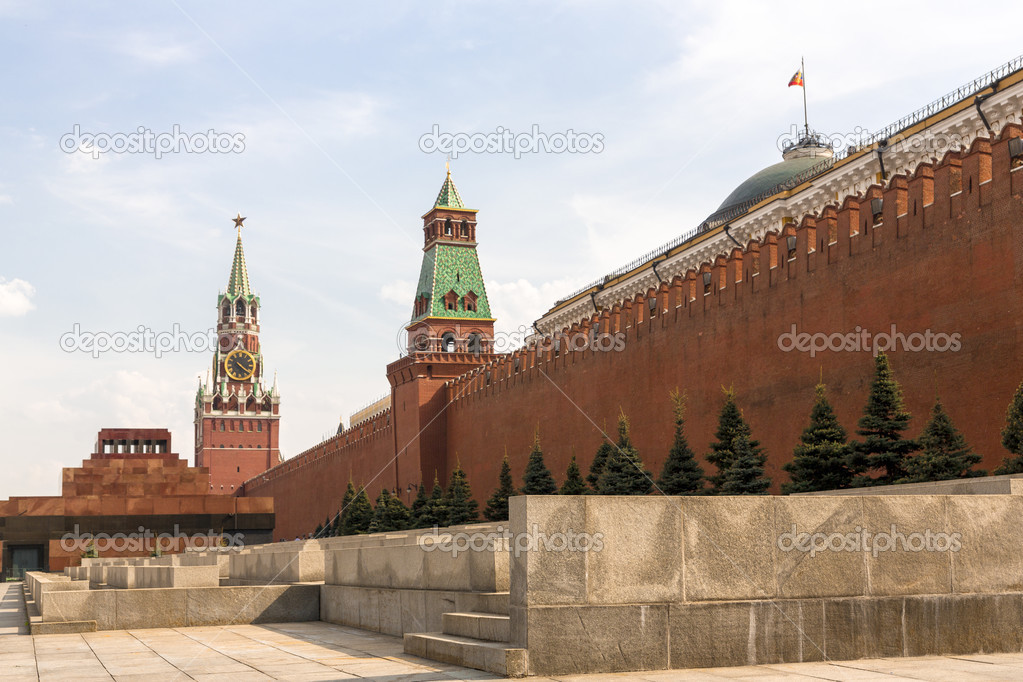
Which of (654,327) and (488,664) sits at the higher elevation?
(654,327)

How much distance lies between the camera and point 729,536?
6371mm

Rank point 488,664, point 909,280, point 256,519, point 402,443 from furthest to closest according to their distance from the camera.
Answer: point 256,519 < point 402,443 < point 909,280 < point 488,664

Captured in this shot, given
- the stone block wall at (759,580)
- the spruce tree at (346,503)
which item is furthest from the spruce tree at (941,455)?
the spruce tree at (346,503)

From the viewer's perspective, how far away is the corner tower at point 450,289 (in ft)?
140

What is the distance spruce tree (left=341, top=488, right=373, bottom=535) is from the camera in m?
39.5

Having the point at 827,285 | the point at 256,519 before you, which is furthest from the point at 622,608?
the point at 256,519

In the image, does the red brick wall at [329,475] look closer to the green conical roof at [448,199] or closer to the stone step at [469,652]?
the green conical roof at [448,199]

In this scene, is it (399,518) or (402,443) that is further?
(402,443)

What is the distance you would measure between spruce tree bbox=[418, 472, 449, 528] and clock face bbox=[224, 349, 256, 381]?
217 ft

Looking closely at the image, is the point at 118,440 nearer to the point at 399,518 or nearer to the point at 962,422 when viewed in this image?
the point at 399,518

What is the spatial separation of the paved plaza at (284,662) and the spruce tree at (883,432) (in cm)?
955

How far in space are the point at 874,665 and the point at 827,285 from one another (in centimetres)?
1421

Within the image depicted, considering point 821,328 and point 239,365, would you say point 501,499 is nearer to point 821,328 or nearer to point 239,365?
point 821,328

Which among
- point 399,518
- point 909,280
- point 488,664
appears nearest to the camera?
point 488,664
